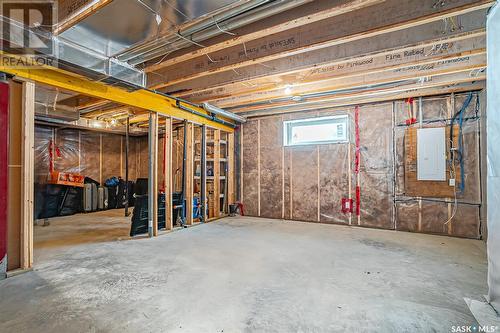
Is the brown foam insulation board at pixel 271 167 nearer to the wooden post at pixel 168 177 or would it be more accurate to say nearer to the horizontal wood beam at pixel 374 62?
the horizontal wood beam at pixel 374 62

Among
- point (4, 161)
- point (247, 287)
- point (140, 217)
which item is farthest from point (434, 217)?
point (4, 161)

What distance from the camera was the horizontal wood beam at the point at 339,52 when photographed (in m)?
2.34

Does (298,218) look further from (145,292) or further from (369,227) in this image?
(145,292)

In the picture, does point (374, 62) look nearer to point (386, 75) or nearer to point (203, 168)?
point (386, 75)

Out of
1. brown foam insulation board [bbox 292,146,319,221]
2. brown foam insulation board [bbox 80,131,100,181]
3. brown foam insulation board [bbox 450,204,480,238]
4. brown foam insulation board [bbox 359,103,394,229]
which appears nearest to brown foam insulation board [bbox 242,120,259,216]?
brown foam insulation board [bbox 292,146,319,221]

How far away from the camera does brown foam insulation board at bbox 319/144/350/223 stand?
496cm

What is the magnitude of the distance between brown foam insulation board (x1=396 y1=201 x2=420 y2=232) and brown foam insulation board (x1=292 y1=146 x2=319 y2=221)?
1561mm

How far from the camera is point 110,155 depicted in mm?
7652

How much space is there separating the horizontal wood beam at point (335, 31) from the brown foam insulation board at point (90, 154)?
5.24m

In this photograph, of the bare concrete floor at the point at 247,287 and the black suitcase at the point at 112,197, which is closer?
the bare concrete floor at the point at 247,287

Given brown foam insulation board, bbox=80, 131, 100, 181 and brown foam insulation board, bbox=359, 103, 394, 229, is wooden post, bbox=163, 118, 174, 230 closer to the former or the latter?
brown foam insulation board, bbox=359, 103, 394, 229

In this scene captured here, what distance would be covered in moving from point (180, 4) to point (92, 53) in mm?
1438

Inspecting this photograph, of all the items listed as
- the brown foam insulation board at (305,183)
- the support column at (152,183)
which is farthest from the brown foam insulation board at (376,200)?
the support column at (152,183)

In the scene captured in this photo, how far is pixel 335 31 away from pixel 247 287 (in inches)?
108
